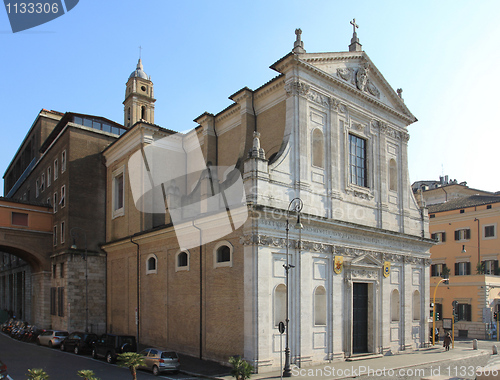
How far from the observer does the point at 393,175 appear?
29781mm

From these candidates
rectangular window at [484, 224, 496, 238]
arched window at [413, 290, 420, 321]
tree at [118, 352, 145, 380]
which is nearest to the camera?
tree at [118, 352, 145, 380]

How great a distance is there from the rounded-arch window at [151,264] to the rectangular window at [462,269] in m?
31.8

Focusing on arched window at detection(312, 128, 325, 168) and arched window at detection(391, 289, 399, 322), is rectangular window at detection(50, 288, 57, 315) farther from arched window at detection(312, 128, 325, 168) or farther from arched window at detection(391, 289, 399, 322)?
arched window at detection(391, 289, 399, 322)

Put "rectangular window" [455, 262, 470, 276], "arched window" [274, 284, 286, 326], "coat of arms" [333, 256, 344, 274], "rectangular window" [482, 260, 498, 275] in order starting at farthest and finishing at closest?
"rectangular window" [455, 262, 470, 276] < "rectangular window" [482, 260, 498, 275] < "coat of arms" [333, 256, 344, 274] < "arched window" [274, 284, 286, 326]

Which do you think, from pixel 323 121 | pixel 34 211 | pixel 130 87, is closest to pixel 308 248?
pixel 323 121

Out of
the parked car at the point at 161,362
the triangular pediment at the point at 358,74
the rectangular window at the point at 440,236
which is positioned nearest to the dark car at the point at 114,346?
the parked car at the point at 161,362

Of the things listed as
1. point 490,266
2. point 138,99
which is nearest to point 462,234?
point 490,266

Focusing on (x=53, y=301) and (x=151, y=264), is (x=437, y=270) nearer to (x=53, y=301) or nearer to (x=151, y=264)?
(x=151, y=264)

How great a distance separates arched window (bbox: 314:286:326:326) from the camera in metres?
22.6

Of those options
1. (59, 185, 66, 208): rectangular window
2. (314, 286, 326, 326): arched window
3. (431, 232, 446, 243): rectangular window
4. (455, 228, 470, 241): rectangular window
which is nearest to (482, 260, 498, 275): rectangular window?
(455, 228, 470, 241): rectangular window

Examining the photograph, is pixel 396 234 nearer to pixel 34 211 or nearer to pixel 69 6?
pixel 69 6

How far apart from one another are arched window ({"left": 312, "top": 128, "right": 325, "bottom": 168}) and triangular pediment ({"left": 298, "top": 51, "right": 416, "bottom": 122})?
11.1ft

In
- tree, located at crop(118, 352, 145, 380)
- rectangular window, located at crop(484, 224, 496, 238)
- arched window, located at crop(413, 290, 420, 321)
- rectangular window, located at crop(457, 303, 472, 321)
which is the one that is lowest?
rectangular window, located at crop(457, 303, 472, 321)

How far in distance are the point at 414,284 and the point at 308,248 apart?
10.9m
